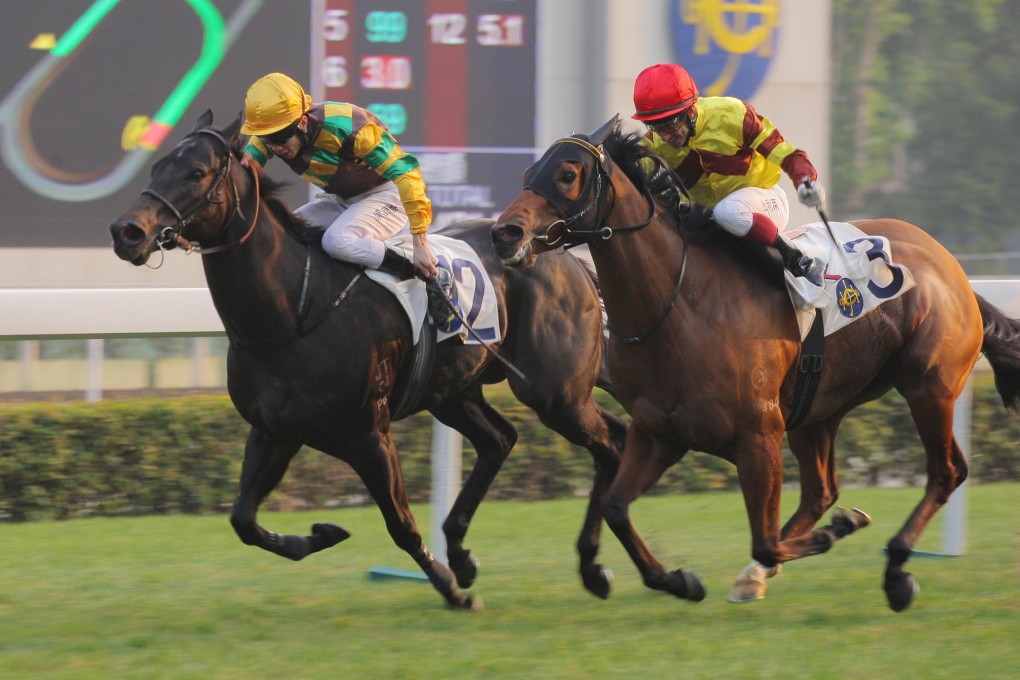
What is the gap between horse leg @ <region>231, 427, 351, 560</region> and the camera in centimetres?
468

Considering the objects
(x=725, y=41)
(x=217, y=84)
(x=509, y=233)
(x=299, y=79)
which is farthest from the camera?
(x=725, y=41)

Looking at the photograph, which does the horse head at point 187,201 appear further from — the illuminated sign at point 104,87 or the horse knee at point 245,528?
the illuminated sign at point 104,87

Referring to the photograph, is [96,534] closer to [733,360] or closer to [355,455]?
[355,455]

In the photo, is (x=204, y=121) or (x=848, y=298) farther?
(x=848, y=298)

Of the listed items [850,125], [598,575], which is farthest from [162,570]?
[850,125]

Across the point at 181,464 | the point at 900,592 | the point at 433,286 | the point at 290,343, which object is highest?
the point at 433,286

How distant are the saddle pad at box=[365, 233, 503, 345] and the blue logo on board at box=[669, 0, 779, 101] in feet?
18.0

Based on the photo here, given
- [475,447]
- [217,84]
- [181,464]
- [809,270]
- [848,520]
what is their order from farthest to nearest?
[217,84] < [181,464] < [475,447] < [848,520] < [809,270]

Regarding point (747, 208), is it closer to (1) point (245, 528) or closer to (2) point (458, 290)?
(2) point (458, 290)

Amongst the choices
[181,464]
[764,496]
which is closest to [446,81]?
[181,464]

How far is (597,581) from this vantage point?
488cm

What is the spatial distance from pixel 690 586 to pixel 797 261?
1043 millimetres

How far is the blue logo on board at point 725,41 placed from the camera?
10.3 meters

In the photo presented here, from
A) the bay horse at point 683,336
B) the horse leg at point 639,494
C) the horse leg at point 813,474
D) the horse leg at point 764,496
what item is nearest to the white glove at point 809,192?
the bay horse at point 683,336
